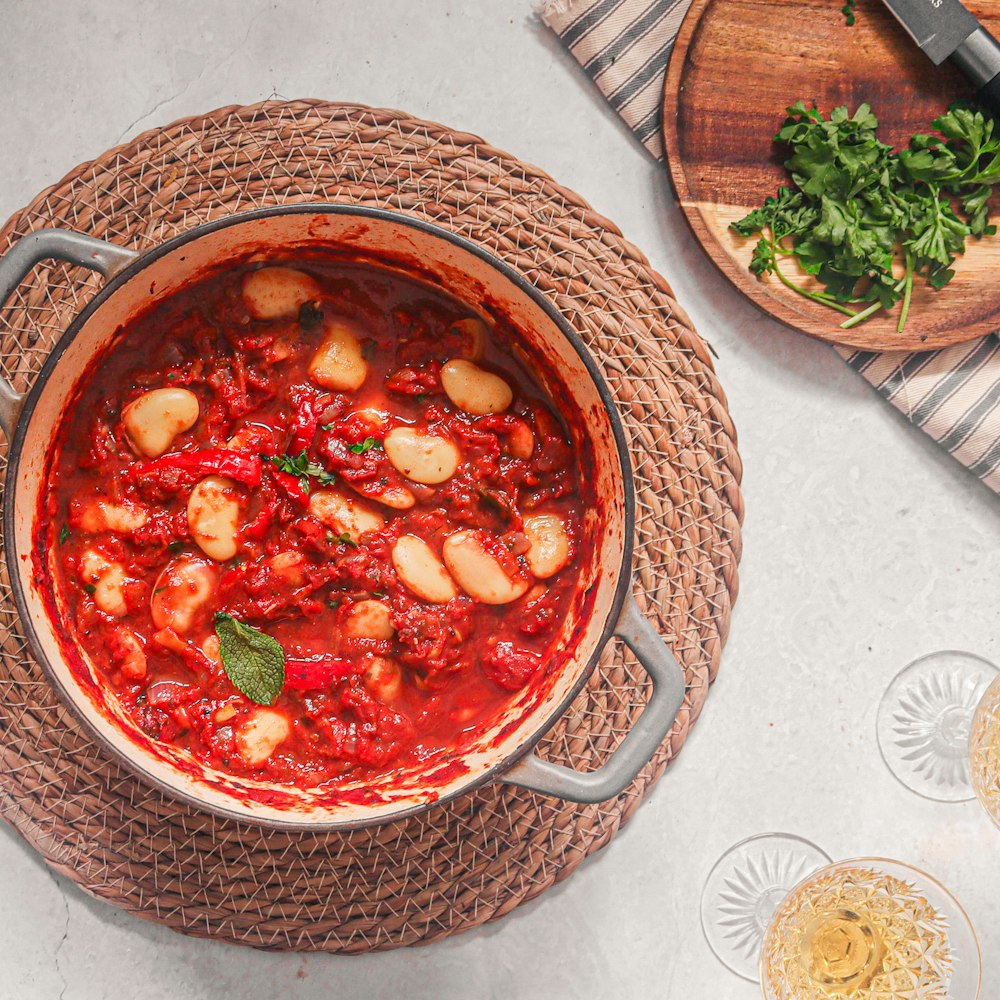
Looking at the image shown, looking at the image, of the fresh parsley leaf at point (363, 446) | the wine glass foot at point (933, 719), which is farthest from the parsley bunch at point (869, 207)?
the fresh parsley leaf at point (363, 446)

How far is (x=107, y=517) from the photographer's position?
1935 millimetres

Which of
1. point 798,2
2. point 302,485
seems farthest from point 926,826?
point 798,2

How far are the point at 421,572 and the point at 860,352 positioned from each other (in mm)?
1104

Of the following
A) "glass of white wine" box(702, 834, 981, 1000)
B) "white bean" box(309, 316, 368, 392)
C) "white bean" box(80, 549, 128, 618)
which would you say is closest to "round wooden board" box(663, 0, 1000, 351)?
"white bean" box(309, 316, 368, 392)

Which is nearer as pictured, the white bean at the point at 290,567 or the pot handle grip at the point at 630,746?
the pot handle grip at the point at 630,746

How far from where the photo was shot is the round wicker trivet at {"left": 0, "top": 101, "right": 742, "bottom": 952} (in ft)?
6.64

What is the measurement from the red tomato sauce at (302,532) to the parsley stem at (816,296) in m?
0.64

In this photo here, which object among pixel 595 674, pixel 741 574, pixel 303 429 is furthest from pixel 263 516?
pixel 741 574

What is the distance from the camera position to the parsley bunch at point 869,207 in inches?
85.9

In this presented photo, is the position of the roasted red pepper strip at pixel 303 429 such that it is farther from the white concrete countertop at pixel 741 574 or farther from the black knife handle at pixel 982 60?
the black knife handle at pixel 982 60

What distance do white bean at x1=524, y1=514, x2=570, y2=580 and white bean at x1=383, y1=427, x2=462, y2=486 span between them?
0.20 metres

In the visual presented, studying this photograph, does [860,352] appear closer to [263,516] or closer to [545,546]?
[545,546]

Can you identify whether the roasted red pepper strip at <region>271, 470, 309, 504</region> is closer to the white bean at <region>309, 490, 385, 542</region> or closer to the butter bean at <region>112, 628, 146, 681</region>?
the white bean at <region>309, 490, 385, 542</region>

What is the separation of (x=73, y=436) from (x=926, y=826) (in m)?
2.01
